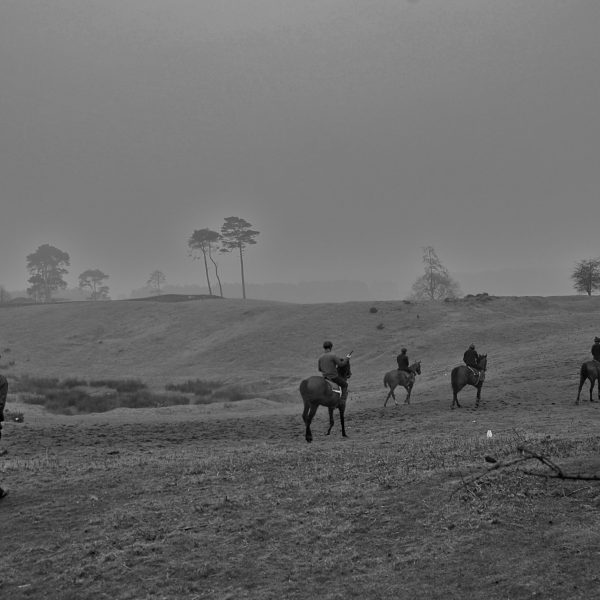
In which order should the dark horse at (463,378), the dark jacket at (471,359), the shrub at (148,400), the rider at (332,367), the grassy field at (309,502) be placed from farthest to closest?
the shrub at (148,400), the dark jacket at (471,359), the dark horse at (463,378), the rider at (332,367), the grassy field at (309,502)

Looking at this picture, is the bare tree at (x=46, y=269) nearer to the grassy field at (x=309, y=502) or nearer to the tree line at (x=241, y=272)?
the tree line at (x=241, y=272)

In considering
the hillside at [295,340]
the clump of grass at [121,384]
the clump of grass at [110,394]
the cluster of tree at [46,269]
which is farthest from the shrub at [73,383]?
the cluster of tree at [46,269]

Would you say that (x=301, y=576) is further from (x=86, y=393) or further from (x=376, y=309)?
(x=376, y=309)

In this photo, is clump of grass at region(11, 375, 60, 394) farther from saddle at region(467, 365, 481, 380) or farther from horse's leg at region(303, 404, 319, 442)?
saddle at region(467, 365, 481, 380)

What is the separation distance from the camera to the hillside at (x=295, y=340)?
35844 millimetres

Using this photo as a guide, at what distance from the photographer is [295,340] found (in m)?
54.5

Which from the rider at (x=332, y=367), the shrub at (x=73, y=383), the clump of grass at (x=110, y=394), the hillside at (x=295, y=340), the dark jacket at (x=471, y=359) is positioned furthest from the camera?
the shrub at (x=73, y=383)

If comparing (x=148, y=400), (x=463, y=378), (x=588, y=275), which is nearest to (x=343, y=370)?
(x=463, y=378)

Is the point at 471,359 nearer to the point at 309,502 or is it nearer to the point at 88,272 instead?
the point at 309,502

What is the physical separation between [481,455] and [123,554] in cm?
741

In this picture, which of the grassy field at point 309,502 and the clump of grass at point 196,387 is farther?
the clump of grass at point 196,387

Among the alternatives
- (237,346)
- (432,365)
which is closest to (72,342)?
(237,346)

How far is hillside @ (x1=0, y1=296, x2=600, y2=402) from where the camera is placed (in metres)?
35.8

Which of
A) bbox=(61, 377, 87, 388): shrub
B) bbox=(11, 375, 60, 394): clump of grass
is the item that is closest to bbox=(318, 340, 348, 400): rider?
bbox=(11, 375, 60, 394): clump of grass
